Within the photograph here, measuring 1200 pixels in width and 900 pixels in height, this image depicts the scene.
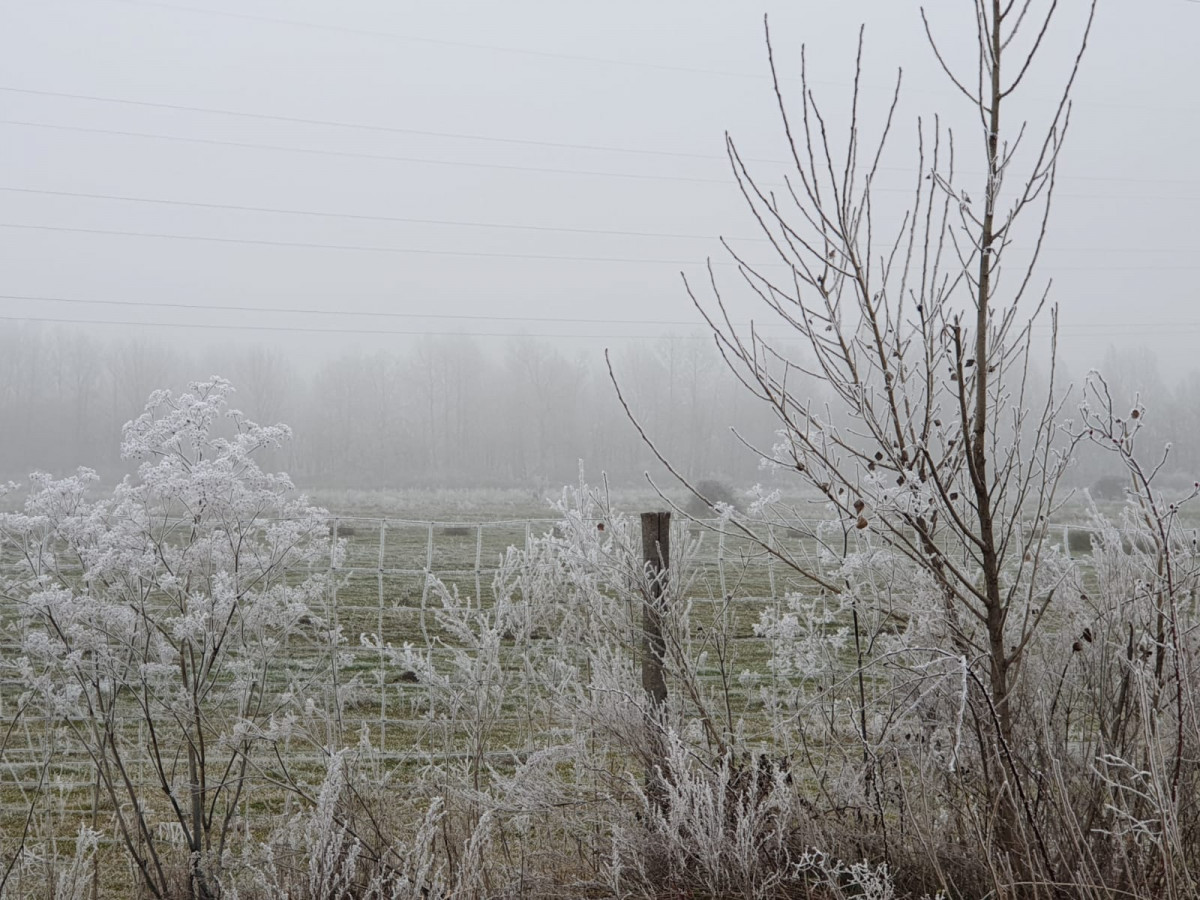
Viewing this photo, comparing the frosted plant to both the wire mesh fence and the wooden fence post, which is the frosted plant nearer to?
the wire mesh fence

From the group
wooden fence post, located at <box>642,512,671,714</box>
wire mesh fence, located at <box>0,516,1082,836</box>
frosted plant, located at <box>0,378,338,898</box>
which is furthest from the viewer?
wire mesh fence, located at <box>0,516,1082,836</box>

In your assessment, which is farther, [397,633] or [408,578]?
[408,578]

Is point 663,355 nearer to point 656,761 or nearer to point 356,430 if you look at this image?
point 356,430

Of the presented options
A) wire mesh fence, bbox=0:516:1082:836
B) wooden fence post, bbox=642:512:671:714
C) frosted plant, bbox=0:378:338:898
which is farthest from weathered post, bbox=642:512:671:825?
frosted plant, bbox=0:378:338:898

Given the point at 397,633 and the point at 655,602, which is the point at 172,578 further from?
the point at 397,633

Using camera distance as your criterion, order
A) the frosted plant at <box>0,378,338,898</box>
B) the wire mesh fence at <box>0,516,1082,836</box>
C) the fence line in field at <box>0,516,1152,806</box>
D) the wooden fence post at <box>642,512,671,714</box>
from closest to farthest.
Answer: the frosted plant at <box>0,378,338,898</box> → the wooden fence post at <box>642,512,671,714</box> → the wire mesh fence at <box>0,516,1082,836</box> → the fence line in field at <box>0,516,1152,806</box>

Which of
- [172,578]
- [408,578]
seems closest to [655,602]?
[172,578]

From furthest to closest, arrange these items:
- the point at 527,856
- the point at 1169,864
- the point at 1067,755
A: the point at 527,856 → the point at 1067,755 → the point at 1169,864

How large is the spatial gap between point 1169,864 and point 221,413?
2.93 metres

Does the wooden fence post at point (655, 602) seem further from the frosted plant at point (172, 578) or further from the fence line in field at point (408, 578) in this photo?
the frosted plant at point (172, 578)

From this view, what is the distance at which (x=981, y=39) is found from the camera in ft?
6.50

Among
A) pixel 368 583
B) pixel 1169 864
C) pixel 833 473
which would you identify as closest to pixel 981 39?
pixel 833 473

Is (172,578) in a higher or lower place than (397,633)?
higher

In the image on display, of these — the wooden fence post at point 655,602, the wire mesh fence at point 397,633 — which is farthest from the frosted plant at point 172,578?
the wooden fence post at point 655,602
